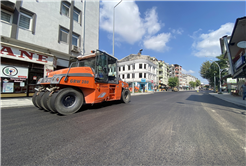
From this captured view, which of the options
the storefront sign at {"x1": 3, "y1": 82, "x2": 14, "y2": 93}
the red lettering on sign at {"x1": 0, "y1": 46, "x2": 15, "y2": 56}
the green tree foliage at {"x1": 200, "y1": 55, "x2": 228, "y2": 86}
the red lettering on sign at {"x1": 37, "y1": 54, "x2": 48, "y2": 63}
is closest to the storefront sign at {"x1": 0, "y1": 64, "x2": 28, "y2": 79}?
the storefront sign at {"x1": 3, "y1": 82, "x2": 14, "y2": 93}

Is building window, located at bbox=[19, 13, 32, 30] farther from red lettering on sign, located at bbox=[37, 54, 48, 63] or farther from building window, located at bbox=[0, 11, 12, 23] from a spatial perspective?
red lettering on sign, located at bbox=[37, 54, 48, 63]

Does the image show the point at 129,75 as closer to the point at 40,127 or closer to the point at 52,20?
the point at 52,20

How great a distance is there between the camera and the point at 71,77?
414 centimetres

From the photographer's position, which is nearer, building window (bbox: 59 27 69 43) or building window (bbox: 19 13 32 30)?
building window (bbox: 19 13 32 30)

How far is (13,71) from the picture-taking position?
859cm

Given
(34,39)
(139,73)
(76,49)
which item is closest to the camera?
(34,39)

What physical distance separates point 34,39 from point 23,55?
1823 millimetres

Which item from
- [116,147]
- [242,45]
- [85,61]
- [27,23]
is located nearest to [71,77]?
[85,61]

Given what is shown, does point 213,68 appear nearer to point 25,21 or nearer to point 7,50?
point 25,21

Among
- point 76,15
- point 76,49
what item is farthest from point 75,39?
point 76,15

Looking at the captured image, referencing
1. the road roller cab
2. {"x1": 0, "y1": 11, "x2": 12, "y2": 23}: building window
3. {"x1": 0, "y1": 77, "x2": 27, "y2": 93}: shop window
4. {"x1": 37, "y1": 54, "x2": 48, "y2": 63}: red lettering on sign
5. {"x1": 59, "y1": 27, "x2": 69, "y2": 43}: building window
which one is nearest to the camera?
the road roller cab

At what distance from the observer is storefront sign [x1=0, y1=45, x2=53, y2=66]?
25.4 feet

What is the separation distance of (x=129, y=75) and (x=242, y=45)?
98.5 ft

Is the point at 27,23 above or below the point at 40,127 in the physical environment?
above
